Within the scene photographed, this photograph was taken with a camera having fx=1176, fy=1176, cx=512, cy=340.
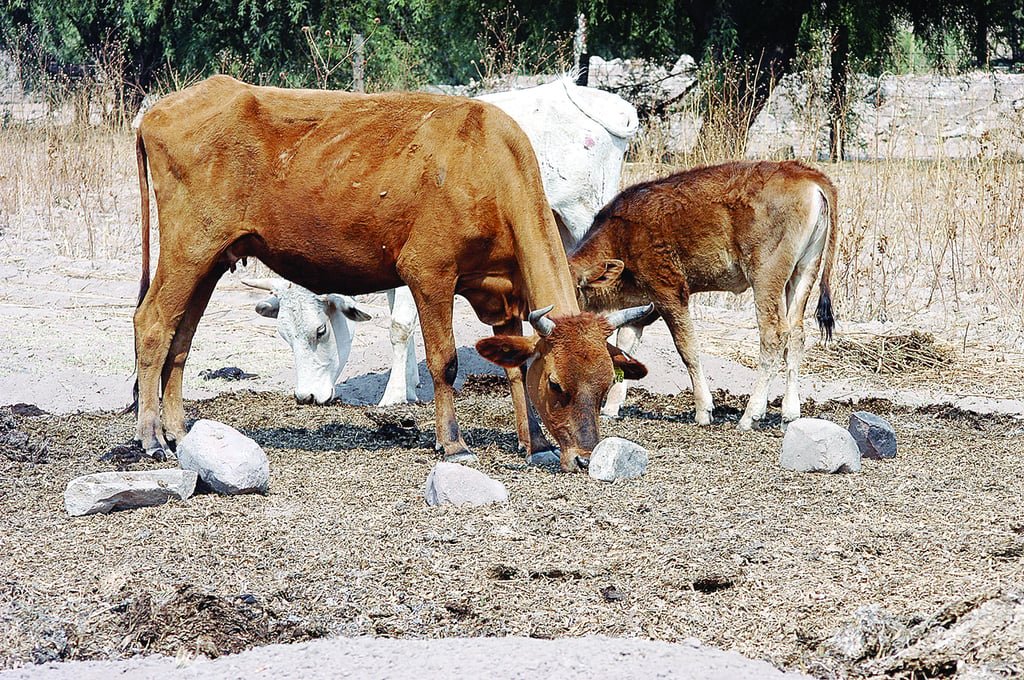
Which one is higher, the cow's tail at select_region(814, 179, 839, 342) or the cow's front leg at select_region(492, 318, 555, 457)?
the cow's tail at select_region(814, 179, 839, 342)

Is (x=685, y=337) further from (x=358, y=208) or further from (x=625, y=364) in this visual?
(x=358, y=208)

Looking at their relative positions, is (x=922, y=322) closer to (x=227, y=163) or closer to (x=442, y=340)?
(x=442, y=340)

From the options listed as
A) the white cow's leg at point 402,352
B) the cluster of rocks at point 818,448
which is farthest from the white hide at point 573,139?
the cluster of rocks at point 818,448

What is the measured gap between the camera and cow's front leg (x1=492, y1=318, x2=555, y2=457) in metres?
6.58

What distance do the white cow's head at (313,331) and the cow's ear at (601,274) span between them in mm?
1802

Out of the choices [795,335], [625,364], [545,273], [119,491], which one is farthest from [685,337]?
[119,491]

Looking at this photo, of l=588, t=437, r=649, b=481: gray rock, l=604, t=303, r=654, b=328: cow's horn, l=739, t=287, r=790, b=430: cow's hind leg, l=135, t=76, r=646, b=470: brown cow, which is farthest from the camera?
l=739, t=287, r=790, b=430: cow's hind leg

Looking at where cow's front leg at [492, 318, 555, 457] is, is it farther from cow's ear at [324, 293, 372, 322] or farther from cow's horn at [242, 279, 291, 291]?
cow's horn at [242, 279, 291, 291]

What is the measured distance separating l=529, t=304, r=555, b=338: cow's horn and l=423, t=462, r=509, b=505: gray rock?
90 centimetres

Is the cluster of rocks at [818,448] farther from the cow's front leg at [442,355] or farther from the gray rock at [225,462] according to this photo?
the gray rock at [225,462]

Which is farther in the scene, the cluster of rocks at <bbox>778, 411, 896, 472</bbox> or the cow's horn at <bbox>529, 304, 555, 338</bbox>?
the cluster of rocks at <bbox>778, 411, 896, 472</bbox>

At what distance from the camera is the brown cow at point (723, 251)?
748 cm

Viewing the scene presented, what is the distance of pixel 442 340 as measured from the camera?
6.52 metres

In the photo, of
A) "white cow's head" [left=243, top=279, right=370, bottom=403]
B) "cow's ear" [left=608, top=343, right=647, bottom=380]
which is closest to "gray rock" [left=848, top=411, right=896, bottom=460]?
"cow's ear" [left=608, top=343, right=647, bottom=380]
